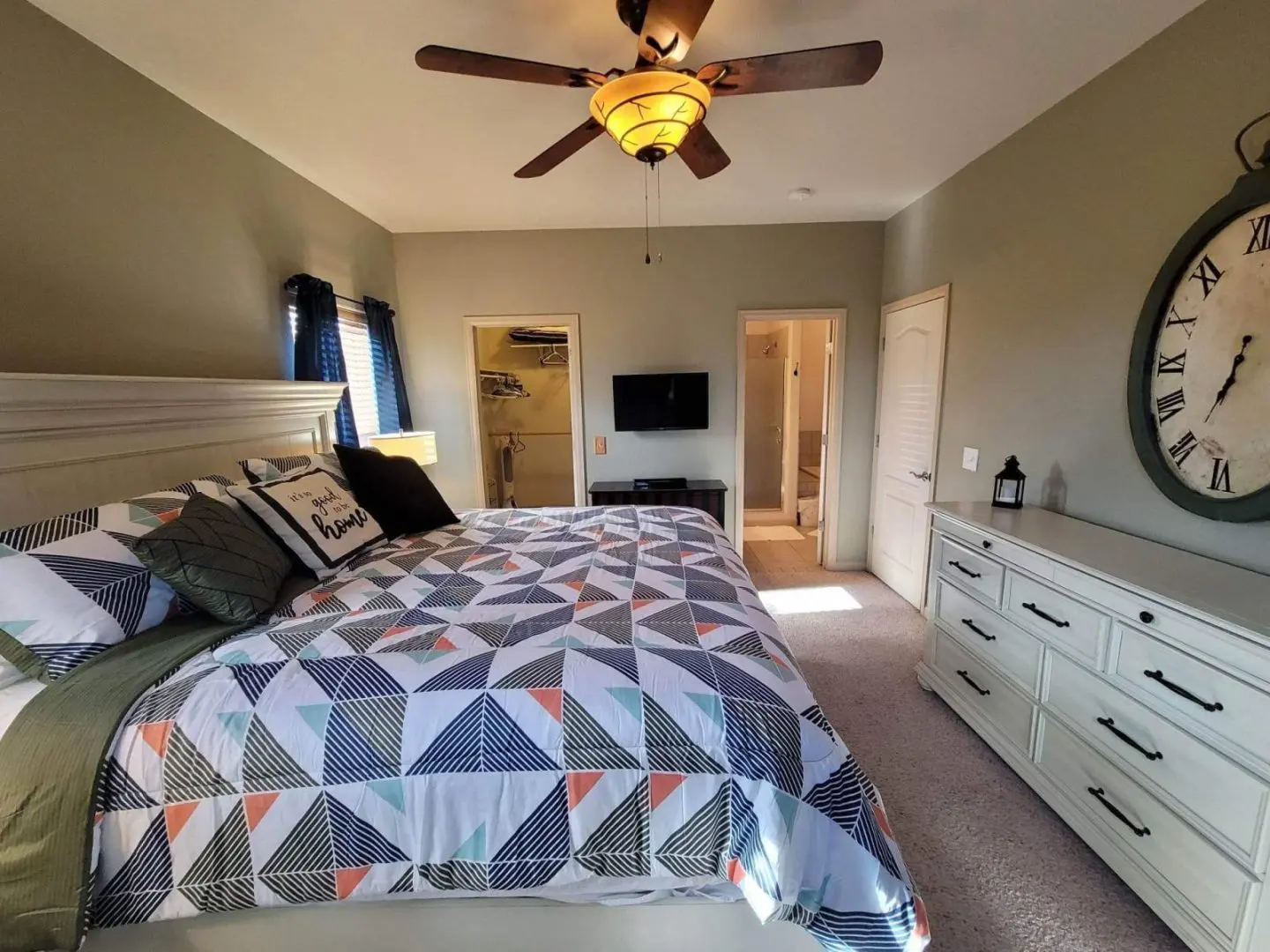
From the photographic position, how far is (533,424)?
5730mm

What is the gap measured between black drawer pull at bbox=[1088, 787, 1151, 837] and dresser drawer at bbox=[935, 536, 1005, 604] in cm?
63

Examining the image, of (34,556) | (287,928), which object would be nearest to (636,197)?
(34,556)

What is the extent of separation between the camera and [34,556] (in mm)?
1162

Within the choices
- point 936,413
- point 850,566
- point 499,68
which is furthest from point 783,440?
point 499,68

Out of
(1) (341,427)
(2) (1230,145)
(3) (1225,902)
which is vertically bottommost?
(3) (1225,902)

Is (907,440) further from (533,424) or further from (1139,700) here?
(533,424)

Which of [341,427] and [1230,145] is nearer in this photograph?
[1230,145]

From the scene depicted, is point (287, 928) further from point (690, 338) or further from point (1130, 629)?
point (690, 338)

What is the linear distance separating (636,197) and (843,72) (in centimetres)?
191

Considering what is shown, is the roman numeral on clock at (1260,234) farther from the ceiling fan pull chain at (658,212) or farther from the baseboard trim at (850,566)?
the baseboard trim at (850,566)

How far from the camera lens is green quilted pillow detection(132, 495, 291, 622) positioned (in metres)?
1.30

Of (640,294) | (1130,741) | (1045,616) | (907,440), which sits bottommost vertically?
(1130,741)

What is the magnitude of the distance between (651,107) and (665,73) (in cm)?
9

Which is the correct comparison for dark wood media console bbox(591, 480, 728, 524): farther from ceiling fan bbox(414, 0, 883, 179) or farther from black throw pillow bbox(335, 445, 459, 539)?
ceiling fan bbox(414, 0, 883, 179)
